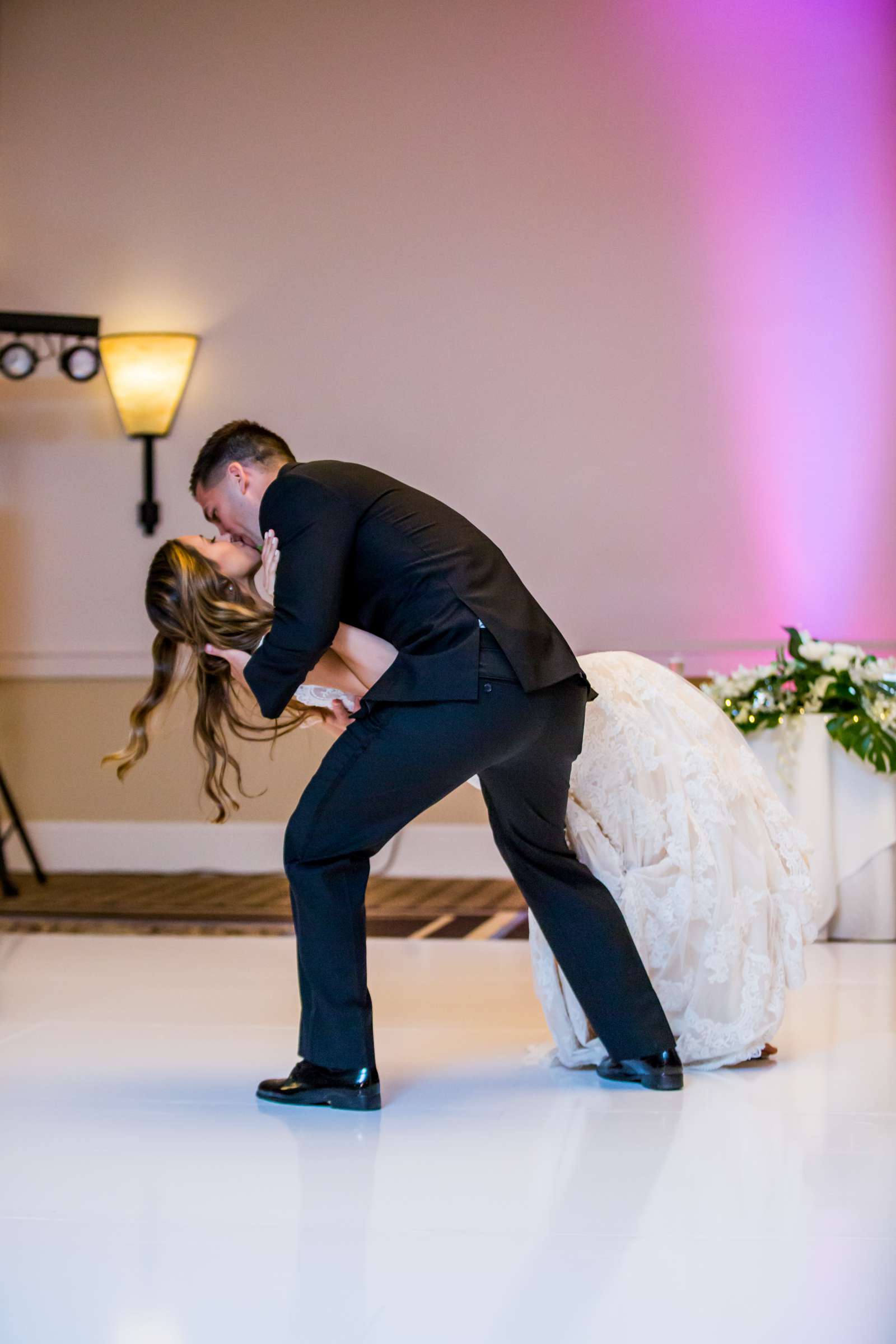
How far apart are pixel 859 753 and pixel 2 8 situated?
4.65 meters

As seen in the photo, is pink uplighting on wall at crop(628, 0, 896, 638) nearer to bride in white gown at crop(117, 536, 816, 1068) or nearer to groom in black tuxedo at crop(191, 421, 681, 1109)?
bride in white gown at crop(117, 536, 816, 1068)

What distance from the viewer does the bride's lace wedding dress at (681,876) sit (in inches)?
103

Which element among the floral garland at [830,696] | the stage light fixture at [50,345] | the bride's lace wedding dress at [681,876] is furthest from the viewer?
the stage light fixture at [50,345]

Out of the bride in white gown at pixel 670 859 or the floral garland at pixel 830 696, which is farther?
the floral garland at pixel 830 696

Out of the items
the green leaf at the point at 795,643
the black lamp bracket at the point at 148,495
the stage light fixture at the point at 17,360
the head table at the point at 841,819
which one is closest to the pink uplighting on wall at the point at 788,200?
the green leaf at the point at 795,643

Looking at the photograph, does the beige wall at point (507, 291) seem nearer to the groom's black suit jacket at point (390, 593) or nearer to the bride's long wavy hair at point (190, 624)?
the bride's long wavy hair at point (190, 624)

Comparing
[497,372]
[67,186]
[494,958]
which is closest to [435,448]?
[497,372]

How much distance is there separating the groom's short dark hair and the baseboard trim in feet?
10.5

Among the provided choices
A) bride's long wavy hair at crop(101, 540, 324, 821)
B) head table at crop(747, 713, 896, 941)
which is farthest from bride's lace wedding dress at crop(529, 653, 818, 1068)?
head table at crop(747, 713, 896, 941)

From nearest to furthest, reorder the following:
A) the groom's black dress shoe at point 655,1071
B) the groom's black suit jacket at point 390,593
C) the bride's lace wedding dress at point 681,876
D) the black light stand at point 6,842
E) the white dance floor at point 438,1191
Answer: the white dance floor at point 438,1191, the groom's black suit jacket at point 390,593, the groom's black dress shoe at point 655,1071, the bride's lace wedding dress at point 681,876, the black light stand at point 6,842

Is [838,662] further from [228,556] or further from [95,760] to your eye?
[95,760]

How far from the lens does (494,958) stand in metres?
4.04

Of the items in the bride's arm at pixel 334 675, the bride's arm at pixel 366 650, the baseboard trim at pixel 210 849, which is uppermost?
the bride's arm at pixel 366 650

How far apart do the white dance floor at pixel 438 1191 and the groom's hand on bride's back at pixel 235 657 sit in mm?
756
